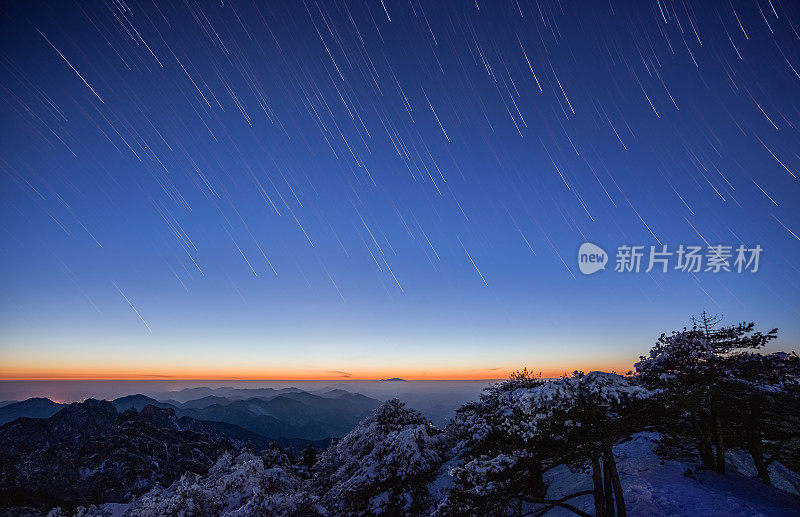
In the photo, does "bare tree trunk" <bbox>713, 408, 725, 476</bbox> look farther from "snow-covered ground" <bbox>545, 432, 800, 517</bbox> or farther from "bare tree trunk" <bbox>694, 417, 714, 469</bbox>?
"bare tree trunk" <bbox>694, 417, 714, 469</bbox>

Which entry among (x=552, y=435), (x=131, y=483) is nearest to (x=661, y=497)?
(x=552, y=435)

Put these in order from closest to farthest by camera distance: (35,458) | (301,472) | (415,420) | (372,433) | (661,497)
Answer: (661,497)
(372,433)
(415,420)
(301,472)
(35,458)

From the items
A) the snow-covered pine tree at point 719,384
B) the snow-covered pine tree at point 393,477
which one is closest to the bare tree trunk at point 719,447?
the snow-covered pine tree at point 719,384

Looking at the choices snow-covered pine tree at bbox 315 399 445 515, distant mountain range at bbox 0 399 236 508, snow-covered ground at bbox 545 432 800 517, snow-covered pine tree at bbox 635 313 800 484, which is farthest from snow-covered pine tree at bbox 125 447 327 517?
distant mountain range at bbox 0 399 236 508

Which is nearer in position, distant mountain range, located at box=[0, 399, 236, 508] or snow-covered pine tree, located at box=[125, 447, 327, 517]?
snow-covered pine tree, located at box=[125, 447, 327, 517]

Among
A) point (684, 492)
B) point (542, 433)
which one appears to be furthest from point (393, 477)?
point (684, 492)

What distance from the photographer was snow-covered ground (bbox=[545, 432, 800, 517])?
13539 millimetres

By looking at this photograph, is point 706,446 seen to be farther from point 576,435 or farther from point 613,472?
point 576,435

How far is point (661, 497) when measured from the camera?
51.2ft

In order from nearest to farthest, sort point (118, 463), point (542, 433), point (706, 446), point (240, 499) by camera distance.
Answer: point (542, 433) < point (706, 446) < point (240, 499) < point (118, 463)

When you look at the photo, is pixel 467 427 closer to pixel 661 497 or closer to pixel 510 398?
pixel 510 398

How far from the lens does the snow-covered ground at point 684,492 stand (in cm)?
1354

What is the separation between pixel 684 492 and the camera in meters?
15.6

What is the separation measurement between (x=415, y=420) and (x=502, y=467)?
22539 mm
